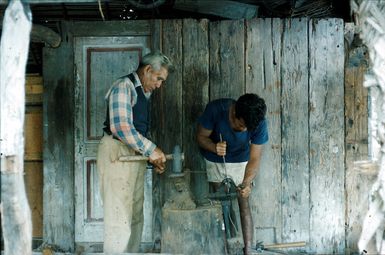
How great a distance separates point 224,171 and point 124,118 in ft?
4.29

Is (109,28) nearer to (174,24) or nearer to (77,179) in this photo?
(174,24)

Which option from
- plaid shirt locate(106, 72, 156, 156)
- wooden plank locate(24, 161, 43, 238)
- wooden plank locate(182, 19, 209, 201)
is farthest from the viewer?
wooden plank locate(24, 161, 43, 238)

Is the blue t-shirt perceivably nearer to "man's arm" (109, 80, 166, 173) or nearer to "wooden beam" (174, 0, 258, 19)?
"man's arm" (109, 80, 166, 173)

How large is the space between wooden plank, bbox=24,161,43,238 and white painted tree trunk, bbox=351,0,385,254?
3.95 m

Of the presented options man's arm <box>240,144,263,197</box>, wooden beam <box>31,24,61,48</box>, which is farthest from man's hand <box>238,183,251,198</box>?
wooden beam <box>31,24,61,48</box>

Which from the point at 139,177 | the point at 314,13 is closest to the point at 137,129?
the point at 139,177

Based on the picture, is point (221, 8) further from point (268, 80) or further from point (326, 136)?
point (326, 136)

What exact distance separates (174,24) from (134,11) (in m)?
0.64

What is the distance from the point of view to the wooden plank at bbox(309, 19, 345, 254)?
6.25m

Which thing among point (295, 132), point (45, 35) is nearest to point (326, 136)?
point (295, 132)

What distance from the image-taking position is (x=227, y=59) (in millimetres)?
6262

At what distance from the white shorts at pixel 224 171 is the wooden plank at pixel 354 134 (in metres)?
1.13

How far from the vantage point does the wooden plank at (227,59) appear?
246 inches

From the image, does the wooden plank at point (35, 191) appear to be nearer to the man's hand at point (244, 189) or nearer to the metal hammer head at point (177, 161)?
the metal hammer head at point (177, 161)
